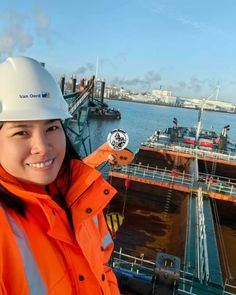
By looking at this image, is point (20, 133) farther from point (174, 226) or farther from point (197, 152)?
point (197, 152)

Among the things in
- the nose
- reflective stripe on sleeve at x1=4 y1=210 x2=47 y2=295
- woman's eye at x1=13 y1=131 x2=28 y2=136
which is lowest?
reflective stripe on sleeve at x1=4 y1=210 x2=47 y2=295

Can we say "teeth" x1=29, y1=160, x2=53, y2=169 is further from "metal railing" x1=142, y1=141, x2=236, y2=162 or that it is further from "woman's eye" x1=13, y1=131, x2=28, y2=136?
"metal railing" x1=142, y1=141, x2=236, y2=162

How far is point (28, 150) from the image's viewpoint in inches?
61.1

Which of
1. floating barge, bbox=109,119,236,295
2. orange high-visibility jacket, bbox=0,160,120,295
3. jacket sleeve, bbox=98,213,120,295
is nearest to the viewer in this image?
orange high-visibility jacket, bbox=0,160,120,295

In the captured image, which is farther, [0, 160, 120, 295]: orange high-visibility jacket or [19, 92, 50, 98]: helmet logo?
[19, 92, 50, 98]: helmet logo

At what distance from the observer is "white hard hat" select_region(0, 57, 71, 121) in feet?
5.13

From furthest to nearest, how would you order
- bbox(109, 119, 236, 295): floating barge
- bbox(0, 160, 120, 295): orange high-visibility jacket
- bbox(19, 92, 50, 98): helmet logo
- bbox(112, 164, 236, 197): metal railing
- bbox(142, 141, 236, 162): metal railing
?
bbox(142, 141, 236, 162): metal railing
bbox(112, 164, 236, 197): metal railing
bbox(109, 119, 236, 295): floating barge
bbox(19, 92, 50, 98): helmet logo
bbox(0, 160, 120, 295): orange high-visibility jacket

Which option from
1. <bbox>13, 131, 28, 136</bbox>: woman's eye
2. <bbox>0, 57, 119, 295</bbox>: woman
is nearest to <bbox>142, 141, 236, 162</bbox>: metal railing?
<bbox>0, 57, 119, 295</bbox>: woman

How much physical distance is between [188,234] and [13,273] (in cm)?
1132

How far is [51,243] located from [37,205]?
8.5 inches

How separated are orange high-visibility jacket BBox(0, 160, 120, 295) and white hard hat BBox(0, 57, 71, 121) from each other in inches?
13.1

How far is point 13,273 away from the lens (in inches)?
51.0

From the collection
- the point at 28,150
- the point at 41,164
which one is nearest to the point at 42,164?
the point at 41,164

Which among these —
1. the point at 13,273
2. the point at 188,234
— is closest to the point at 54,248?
the point at 13,273
